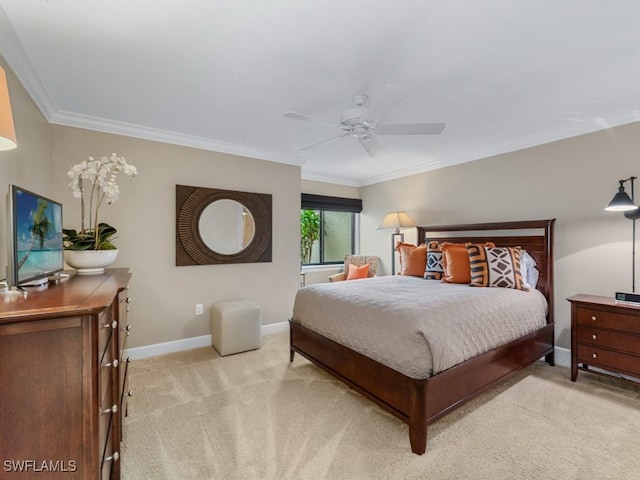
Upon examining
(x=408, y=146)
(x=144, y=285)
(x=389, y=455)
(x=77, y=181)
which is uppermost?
(x=408, y=146)

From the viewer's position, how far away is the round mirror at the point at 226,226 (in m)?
3.63

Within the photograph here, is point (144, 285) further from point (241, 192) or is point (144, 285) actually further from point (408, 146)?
point (408, 146)

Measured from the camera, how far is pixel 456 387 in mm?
2045

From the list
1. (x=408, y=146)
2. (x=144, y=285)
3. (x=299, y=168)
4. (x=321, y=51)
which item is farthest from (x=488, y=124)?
(x=144, y=285)

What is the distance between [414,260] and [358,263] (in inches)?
58.1

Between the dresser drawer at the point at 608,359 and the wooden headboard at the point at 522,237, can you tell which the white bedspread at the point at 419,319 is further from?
the dresser drawer at the point at 608,359

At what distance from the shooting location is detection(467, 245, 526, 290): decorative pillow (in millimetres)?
3021

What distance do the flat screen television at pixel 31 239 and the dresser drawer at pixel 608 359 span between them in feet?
12.7

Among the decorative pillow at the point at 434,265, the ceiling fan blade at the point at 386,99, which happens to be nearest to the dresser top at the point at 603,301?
the decorative pillow at the point at 434,265

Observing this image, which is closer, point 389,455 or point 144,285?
point 389,455

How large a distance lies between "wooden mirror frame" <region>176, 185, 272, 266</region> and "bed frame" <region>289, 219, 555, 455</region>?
1.24m

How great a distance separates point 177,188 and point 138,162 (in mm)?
444

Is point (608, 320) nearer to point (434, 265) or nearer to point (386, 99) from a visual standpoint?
point (434, 265)

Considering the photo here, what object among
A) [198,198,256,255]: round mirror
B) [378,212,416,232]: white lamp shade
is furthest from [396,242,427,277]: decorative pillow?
[198,198,256,255]: round mirror
